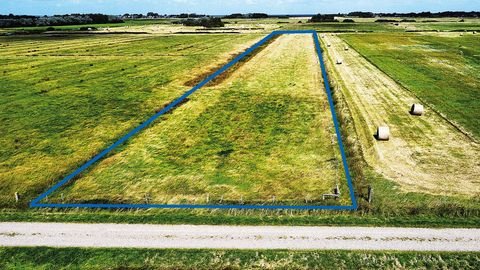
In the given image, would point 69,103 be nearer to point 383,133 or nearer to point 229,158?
point 229,158

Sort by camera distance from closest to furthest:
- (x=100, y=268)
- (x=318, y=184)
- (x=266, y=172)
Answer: (x=100, y=268) < (x=318, y=184) < (x=266, y=172)

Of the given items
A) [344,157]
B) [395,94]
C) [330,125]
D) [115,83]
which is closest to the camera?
[344,157]

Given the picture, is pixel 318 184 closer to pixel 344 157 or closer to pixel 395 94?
pixel 344 157

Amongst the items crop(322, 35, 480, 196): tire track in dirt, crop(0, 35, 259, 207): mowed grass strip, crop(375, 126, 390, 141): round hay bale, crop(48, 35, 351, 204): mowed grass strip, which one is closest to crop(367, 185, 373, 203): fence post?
crop(48, 35, 351, 204): mowed grass strip

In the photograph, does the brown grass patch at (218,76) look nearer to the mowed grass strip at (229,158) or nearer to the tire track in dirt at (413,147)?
the mowed grass strip at (229,158)

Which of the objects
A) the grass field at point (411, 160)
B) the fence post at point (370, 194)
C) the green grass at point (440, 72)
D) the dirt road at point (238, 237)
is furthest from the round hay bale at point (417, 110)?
the dirt road at point (238, 237)

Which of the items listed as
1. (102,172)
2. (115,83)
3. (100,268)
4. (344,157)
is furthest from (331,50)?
(100,268)

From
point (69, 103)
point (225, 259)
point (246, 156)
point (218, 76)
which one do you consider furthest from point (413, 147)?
point (69, 103)
